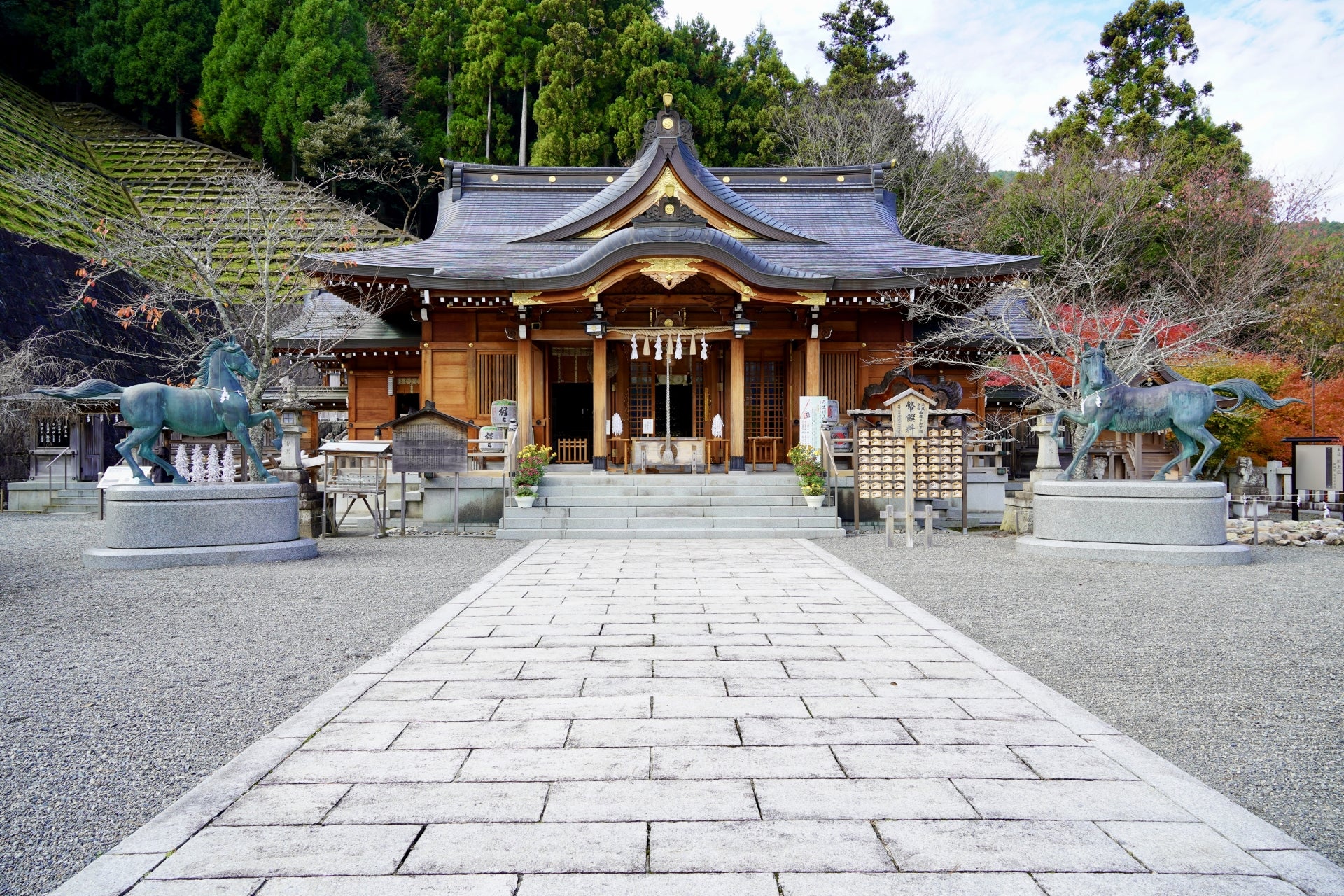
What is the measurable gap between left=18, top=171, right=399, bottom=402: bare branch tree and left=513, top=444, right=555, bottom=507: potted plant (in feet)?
A: 16.6

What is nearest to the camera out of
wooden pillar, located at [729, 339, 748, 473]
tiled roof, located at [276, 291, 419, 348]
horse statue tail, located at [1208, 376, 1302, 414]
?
horse statue tail, located at [1208, 376, 1302, 414]

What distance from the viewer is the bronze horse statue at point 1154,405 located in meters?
9.17

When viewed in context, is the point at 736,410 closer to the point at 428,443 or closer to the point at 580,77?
the point at 428,443

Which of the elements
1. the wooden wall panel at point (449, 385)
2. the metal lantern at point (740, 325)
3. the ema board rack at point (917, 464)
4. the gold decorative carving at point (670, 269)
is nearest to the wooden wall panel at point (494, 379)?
the wooden wall panel at point (449, 385)

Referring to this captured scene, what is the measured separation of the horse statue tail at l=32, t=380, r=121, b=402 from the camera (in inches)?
320

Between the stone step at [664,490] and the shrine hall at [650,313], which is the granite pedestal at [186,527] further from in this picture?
the shrine hall at [650,313]

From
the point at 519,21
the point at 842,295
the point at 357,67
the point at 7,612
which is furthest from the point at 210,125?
the point at 7,612

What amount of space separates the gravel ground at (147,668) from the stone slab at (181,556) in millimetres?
176

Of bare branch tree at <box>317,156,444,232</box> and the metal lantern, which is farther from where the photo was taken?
bare branch tree at <box>317,156,444,232</box>

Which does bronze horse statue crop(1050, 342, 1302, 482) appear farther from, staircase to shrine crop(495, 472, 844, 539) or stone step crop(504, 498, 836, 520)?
stone step crop(504, 498, 836, 520)

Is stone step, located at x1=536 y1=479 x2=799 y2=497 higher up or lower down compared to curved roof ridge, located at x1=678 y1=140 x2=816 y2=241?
lower down

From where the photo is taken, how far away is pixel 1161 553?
346 inches

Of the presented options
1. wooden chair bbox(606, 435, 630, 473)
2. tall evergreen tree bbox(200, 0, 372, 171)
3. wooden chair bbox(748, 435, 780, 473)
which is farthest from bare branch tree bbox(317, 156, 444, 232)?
wooden chair bbox(748, 435, 780, 473)

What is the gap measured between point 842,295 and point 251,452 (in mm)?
10858
